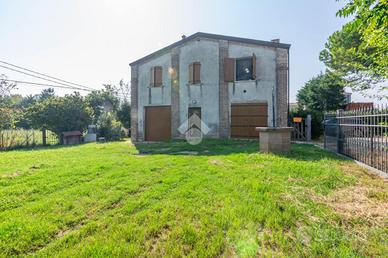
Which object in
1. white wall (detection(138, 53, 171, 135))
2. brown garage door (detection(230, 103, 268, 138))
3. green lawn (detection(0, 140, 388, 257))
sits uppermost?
white wall (detection(138, 53, 171, 135))

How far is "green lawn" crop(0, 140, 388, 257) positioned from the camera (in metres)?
1.89

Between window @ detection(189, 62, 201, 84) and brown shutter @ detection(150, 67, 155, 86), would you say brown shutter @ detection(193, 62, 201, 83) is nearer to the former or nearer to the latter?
window @ detection(189, 62, 201, 84)

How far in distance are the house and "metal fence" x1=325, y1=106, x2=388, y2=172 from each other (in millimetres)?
4103

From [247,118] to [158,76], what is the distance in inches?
255

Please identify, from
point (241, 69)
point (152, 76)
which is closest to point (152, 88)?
point (152, 76)

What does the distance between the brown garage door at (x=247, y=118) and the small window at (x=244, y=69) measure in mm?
1664

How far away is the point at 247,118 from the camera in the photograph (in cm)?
1125

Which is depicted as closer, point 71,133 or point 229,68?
point 229,68

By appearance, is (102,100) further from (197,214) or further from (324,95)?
(197,214)

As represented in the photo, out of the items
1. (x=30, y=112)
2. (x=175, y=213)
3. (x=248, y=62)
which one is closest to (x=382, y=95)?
(x=175, y=213)

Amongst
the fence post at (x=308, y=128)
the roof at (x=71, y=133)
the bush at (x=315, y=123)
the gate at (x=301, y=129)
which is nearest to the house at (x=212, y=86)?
the gate at (x=301, y=129)

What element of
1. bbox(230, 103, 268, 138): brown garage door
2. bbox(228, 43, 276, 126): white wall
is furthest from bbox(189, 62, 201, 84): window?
bbox(230, 103, 268, 138): brown garage door

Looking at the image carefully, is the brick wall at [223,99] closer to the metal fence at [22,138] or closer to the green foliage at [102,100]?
the metal fence at [22,138]

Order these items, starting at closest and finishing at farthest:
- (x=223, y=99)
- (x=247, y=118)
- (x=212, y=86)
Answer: (x=247, y=118)
(x=223, y=99)
(x=212, y=86)
